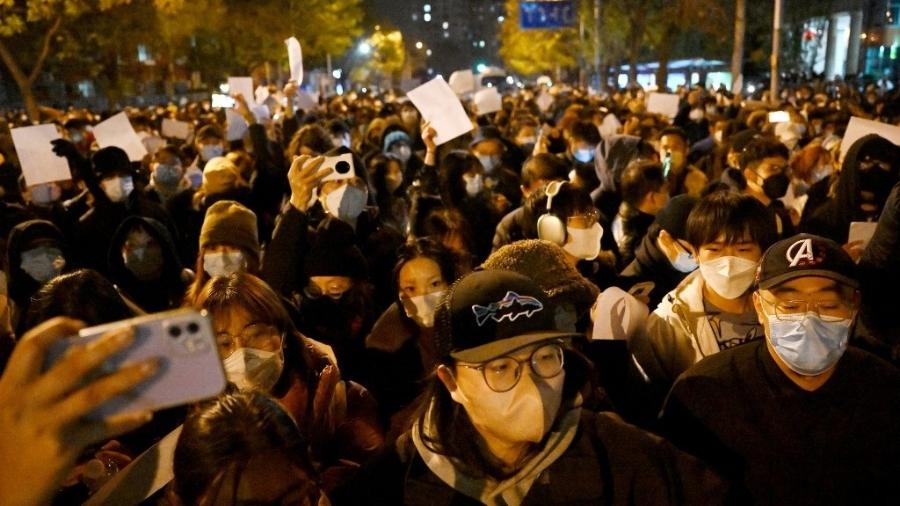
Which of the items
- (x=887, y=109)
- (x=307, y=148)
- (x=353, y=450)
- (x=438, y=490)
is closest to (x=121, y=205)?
(x=307, y=148)

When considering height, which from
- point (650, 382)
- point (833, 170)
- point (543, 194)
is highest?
point (543, 194)

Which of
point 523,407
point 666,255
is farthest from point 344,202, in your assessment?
point 523,407

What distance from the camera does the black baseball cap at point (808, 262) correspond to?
2.58 metres

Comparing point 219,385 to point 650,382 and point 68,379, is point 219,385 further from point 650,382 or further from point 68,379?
point 650,382

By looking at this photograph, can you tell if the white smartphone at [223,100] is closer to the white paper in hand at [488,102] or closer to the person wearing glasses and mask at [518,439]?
the white paper in hand at [488,102]

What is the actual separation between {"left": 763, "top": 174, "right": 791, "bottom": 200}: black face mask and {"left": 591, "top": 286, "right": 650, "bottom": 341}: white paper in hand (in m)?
2.77

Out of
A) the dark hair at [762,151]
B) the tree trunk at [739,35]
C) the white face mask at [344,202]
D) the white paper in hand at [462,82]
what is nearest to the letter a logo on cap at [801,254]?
the white face mask at [344,202]

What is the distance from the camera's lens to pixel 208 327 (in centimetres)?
116

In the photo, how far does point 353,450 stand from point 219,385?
190 centimetres

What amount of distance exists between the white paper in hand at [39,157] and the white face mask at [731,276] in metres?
6.19

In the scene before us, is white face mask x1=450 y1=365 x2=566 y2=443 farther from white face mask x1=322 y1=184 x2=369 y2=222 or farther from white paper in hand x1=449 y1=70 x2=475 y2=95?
white paper in hand x1=449 y1=70 x2=475 y2=95

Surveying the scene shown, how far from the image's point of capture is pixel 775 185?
5734 mm

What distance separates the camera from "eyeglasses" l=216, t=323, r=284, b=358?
317 cm

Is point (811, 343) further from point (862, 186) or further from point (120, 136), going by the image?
point (120, 136)
